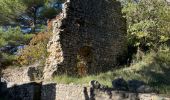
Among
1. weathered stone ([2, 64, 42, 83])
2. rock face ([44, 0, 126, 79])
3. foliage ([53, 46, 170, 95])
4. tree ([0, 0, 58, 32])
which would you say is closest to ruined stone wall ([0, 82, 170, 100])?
foliage ([53, 46, 170, 95])

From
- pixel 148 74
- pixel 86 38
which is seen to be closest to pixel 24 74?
pixel 86 38

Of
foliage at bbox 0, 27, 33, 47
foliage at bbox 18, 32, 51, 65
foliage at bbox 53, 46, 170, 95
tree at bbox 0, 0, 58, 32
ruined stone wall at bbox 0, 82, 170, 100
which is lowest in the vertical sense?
ruined stone wall at bbox 0, 82, 170, 100

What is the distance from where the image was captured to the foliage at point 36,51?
922 inches

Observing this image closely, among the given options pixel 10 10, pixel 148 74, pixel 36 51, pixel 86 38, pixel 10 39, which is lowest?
pixel 148 74

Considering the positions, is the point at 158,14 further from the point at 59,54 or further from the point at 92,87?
→ the point at 92,87

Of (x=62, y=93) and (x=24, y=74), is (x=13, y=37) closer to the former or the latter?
(x=24, y=74)

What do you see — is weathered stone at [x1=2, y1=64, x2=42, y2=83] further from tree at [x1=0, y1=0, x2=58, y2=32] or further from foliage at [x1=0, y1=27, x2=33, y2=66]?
tree at [x1=0, y1=0, x2=58, y2=32]

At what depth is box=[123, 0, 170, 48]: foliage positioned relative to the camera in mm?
18156

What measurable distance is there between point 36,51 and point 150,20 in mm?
7584

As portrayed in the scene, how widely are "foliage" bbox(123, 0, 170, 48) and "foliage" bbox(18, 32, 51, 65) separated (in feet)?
17.3

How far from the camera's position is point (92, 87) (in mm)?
14078

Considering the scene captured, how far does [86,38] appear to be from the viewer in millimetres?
20297

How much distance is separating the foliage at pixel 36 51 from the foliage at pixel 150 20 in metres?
5.28

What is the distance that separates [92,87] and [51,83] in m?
2.81
